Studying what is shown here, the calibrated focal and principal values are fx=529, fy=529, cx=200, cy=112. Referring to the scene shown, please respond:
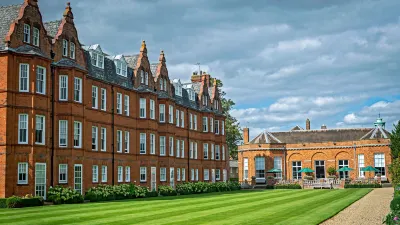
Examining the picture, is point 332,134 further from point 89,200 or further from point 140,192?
point 89,200

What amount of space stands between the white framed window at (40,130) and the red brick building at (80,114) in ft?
0.22

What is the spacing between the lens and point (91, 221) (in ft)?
72.6

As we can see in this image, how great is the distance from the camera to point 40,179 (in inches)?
1419

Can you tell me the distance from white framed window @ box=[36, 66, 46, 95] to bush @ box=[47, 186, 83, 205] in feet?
22.3

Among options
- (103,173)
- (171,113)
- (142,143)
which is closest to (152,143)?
(142,143)

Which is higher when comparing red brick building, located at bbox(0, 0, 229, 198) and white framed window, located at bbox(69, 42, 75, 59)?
white framed window, located at bbox(69, 42, 75, 59)

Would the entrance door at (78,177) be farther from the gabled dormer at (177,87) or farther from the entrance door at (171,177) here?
the gabled dormer at (177,87)

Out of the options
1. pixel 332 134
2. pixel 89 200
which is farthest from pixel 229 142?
pixel 89 200

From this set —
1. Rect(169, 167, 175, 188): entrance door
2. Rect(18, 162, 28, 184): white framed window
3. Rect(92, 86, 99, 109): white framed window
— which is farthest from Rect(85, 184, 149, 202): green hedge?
Rect(169, 167, 175, 188): entrance door

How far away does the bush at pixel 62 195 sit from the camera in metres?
36.0

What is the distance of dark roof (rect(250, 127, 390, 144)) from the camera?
80750mm

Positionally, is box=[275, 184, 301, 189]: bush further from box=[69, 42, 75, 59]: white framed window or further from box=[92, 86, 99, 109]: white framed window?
box=[69, 42, 75, 59]: white framed window

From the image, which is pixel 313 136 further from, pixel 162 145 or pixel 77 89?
pixel 77 89

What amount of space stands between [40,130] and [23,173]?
324 centimetres
